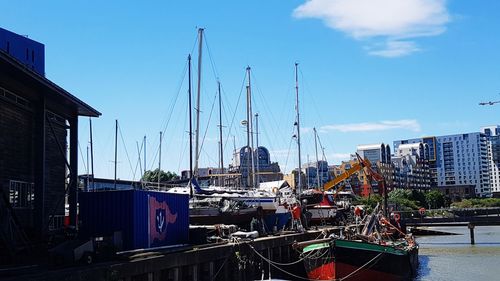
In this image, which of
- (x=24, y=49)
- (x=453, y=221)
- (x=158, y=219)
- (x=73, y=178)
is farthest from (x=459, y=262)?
(x=453, y=221)

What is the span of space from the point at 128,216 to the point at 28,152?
26.7 feet

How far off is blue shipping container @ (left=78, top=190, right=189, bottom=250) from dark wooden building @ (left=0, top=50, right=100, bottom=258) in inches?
115

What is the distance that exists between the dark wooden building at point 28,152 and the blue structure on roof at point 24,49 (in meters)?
7.99

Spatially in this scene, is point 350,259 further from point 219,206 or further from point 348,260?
point 219,206

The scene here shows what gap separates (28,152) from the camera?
26328mm

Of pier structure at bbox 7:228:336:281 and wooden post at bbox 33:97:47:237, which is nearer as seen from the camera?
pier structure at bbox 7:228:336:281

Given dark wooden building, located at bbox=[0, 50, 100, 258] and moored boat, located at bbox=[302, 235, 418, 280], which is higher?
dark wooden building, located at bbox=[0, 50, 100, 258]

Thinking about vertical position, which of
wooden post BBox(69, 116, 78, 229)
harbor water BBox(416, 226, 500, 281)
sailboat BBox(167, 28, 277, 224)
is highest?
wooden post BBox(69, 116, 78, 229)

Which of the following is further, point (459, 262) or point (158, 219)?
point (459, 262)

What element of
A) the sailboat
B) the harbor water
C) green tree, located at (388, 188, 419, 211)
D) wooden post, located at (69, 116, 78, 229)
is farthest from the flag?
green tree, located at (388, 188, 419, 211)

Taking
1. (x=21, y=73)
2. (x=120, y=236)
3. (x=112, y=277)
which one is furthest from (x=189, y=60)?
(x=112, y=277)

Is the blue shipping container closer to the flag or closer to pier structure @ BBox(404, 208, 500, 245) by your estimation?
the flag

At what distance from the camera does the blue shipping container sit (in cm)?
2128

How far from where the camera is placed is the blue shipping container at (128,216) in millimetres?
21281
